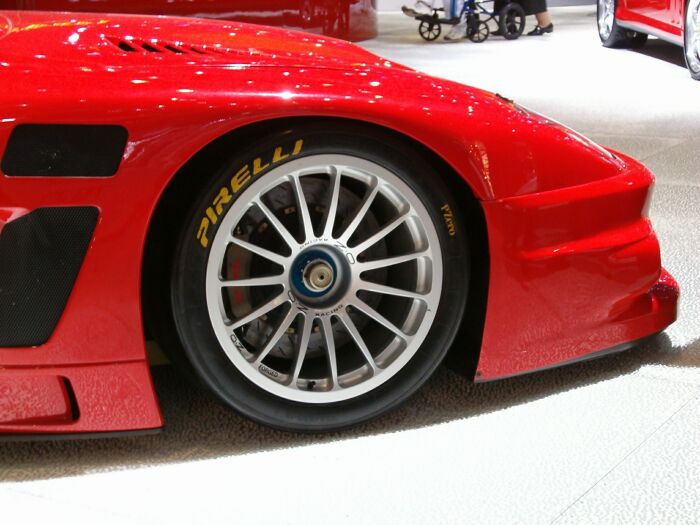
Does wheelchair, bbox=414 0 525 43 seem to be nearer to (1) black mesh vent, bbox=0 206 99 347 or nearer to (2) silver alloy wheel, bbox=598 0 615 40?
(2) silver alloy wheel, bbox=598 0 615 40

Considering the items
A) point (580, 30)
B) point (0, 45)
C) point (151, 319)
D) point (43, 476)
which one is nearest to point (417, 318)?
point (151, 319)

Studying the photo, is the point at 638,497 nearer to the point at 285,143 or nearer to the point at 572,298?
the point at 572,298

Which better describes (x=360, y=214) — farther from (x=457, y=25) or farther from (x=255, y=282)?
(x=457, y=25)

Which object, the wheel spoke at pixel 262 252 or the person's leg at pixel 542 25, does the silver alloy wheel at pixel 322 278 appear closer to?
the wheel spoke at pixel 262 252

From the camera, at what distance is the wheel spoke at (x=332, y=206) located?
1.92 metres

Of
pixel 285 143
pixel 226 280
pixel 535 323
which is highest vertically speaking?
pixel 285 143

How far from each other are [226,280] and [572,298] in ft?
2.46

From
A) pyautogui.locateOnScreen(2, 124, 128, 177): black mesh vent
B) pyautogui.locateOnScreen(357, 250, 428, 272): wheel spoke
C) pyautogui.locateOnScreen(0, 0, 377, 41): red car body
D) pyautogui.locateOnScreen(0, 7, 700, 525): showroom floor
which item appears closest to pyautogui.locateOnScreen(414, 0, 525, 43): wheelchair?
pyautogui.locateOnScreen(0, 0, 377, 41): red car body

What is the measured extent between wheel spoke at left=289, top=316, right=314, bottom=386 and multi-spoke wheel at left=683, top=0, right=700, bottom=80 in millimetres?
5259

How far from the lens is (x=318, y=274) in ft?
6.45

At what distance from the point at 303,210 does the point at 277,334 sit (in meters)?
0.25

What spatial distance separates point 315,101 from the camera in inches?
72.2

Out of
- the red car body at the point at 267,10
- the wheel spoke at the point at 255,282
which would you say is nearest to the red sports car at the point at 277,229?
the wheel spoke at the point at 255,282

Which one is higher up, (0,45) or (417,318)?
(0,45)
